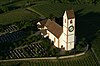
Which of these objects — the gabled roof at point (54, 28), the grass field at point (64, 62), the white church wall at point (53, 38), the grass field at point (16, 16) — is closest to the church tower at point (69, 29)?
the gabled roof at point (54, 28)

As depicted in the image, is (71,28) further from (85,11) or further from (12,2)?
(12,2)

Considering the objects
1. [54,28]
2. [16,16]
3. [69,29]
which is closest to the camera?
[69,29]

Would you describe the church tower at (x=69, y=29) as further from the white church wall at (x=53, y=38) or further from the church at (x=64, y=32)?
the white church wall at (x=53, y=38)

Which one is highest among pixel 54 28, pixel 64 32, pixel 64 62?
pixel 64 32

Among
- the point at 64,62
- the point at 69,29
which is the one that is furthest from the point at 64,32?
the point at 64,62

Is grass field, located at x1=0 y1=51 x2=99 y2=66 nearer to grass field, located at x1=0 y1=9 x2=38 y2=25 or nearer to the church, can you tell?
the church

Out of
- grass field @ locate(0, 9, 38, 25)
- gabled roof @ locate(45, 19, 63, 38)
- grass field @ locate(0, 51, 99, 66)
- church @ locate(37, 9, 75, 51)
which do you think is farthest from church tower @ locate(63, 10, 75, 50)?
grass field @ locate(0, 9, 38, 25)

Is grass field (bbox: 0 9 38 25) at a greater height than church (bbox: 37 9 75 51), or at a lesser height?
lesser

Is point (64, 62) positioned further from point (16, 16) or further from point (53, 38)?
point (16, 16)
